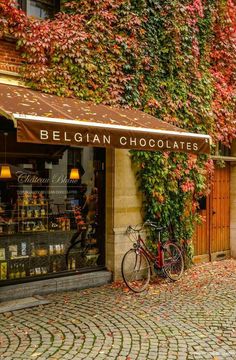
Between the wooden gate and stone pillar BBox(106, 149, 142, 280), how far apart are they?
2.89 meters

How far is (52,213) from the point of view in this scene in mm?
8609

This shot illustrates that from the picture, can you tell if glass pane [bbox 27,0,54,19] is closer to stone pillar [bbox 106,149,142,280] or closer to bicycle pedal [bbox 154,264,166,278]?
stone pillar [bbox 106,149,142,280]

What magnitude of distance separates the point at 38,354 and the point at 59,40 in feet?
18.2

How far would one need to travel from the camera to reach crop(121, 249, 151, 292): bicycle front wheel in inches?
327

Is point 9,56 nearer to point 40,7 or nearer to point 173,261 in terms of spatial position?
point 40,7

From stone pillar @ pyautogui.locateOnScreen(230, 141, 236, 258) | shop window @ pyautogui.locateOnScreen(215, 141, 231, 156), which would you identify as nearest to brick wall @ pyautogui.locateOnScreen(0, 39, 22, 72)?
shop window @ pyautogui.locateOnScreen(215, 141, 231, 156)

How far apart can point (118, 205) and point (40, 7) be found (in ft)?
13.7

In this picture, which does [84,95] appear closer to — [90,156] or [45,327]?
[90,156]

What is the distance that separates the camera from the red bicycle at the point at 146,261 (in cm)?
845

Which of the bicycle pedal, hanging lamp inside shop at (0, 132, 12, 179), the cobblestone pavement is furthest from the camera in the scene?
the bicycle pedal

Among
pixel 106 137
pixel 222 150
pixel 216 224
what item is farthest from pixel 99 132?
pixel 222 150

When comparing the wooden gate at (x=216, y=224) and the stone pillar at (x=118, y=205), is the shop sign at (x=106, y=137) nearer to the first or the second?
the stone pillar at (x=118, y=205)

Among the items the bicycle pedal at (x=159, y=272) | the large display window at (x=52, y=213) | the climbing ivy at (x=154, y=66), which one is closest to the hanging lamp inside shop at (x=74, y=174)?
the large display window at (x=52, y=213)

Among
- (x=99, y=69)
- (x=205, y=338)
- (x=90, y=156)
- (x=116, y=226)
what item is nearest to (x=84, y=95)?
(x=99, y=69)
